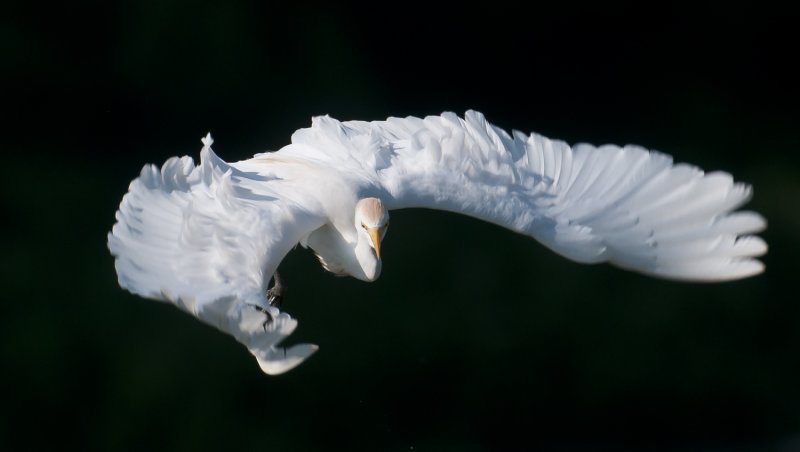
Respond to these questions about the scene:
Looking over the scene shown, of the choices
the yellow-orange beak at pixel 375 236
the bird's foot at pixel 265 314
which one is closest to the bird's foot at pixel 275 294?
the yellow-orange beak at pixel 375 236

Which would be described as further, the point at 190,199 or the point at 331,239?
the point at 331,239

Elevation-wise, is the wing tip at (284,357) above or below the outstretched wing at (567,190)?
below

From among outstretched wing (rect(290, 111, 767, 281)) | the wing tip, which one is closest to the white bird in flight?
outstretched wing (rect(290, 111, 767, 281))

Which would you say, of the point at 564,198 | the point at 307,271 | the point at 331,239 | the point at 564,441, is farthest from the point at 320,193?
the point at 564,441

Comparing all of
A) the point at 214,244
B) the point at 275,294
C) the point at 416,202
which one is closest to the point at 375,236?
the point at 416,202

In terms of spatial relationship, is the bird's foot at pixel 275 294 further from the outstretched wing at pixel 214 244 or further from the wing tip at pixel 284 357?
the wing tip at pixel 284 357

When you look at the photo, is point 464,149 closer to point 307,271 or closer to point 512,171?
point 512,171
